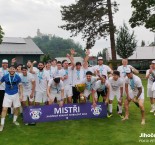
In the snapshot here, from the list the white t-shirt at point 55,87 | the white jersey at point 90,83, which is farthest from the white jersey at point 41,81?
the white jersey at point 90,83

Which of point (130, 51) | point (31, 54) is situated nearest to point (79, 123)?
point (130, 51)

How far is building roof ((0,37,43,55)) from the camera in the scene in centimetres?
5334

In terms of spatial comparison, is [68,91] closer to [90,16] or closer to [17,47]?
[90,16]

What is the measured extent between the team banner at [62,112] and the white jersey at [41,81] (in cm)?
117

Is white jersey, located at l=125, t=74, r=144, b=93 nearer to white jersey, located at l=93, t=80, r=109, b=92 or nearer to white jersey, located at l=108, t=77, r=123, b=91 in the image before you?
white jersey, located at l=108, t=77, r=123, b=91

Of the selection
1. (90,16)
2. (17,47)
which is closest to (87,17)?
(90,16)

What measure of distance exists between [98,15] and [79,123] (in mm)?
27658

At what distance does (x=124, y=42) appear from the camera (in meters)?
46.1

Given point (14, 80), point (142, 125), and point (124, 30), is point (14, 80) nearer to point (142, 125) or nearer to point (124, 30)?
point (142, 125)

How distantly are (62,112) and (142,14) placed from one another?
95.3 feet

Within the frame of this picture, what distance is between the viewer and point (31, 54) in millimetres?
54219

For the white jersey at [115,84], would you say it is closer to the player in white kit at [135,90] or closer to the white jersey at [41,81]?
the player in white kit at [135,90]

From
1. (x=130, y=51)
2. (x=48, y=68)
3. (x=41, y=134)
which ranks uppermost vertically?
(x=130, y=51)

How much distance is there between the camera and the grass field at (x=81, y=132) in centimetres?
910
